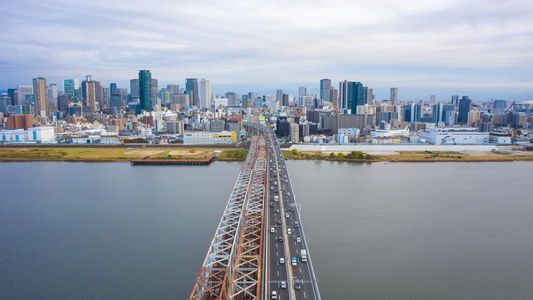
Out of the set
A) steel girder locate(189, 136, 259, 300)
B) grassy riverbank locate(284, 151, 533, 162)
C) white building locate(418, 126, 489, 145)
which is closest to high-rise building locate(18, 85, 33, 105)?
grassy riverbank locate(284, 151, 533, 162)

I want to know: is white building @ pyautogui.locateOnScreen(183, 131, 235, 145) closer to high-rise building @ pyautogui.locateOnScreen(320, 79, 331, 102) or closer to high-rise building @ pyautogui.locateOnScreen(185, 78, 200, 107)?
high-rise building @ pyautogui.locateOnScreen(320, 79, 331, 102)

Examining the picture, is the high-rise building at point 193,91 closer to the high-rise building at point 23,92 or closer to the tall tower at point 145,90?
the tall tower at point 145,90

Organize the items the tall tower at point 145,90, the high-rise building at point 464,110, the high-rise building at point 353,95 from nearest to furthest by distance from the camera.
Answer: the high-rise building at point 464,110 → the high-rise building at point 353,95 → the tall tower at point 145,90

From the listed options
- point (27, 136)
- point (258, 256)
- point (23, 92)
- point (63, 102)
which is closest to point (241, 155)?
point (258, 256)

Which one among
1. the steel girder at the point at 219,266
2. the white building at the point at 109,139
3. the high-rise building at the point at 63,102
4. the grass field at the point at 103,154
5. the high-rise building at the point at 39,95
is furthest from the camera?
the high-rise building at the point at 63,102

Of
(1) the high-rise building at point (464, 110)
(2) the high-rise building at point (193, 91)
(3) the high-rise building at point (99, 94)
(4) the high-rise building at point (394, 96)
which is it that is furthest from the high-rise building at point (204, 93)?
(1) the high-rise building at point (464, 110)

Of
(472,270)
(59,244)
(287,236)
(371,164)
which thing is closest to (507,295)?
(472,270)
